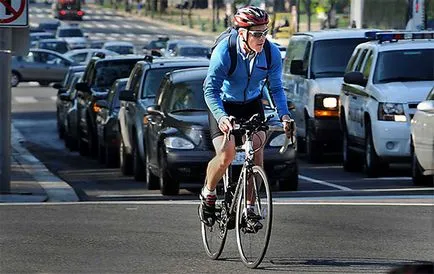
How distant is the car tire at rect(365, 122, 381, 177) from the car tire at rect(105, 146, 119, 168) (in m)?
5.03

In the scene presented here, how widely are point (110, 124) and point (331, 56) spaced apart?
3.95 m

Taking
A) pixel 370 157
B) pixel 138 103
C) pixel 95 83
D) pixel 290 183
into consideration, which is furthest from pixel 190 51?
pixel 290 183

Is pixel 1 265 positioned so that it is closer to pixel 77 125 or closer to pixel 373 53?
pixel 373 53

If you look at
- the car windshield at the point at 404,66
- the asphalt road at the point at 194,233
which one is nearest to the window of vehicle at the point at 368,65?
the car windshield at the point at 404,66

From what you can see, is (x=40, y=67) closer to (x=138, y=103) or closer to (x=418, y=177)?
(x=138, y=103)

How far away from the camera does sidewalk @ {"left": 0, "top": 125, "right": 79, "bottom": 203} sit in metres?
16.2

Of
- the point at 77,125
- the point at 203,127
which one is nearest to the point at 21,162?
the point at 77,125

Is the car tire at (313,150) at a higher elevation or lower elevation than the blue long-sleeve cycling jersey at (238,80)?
lower

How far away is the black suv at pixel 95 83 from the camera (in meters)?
26.1

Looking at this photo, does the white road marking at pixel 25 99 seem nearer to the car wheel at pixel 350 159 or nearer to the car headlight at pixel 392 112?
the car wheel at pixel 350 159

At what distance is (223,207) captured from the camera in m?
10.4

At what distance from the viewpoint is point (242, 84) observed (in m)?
10.0

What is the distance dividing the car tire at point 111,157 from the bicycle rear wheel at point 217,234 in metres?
13.1

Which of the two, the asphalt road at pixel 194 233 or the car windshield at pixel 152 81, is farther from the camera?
the car windshield at pixel 152 81
